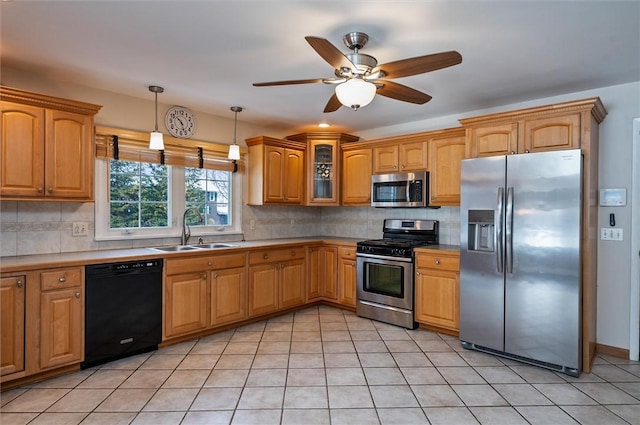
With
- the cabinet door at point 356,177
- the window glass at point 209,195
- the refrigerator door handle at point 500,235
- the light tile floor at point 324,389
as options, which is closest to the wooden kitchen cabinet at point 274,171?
the window glass at point 209,195

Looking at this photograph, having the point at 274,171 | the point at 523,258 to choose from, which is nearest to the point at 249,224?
the point at 274,171

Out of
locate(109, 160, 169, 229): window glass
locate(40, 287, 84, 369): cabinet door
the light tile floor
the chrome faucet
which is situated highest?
locate(109, 160, 169, 229): window glass

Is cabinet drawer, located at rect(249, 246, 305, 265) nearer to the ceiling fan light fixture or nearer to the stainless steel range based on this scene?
the stainless steel range

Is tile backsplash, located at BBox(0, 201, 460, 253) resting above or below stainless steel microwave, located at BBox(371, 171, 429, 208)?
below

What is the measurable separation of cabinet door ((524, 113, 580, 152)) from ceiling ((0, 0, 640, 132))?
367 millimetres

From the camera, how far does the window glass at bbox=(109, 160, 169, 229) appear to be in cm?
365

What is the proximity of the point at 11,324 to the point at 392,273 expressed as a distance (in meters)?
3.33

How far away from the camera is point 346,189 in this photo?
4984 millimetres

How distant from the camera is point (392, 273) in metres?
4.16

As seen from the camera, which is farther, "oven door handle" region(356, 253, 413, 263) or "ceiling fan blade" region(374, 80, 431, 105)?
"oven door handle" region(356, 253, 413, 263)

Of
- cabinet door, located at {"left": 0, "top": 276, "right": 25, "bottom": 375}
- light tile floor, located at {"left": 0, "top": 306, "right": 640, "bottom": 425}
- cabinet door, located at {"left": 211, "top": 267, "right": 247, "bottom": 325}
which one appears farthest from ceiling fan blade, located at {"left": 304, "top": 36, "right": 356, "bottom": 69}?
cabinet door, located at {"left": 0, "top": 276, "right": 25, "bottom": 375}

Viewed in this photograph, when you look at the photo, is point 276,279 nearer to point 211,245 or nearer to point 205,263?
point 211,245

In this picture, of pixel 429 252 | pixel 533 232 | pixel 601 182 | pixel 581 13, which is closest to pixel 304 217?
pixel 429 252

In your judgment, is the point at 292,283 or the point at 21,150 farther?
the point at 292,283
